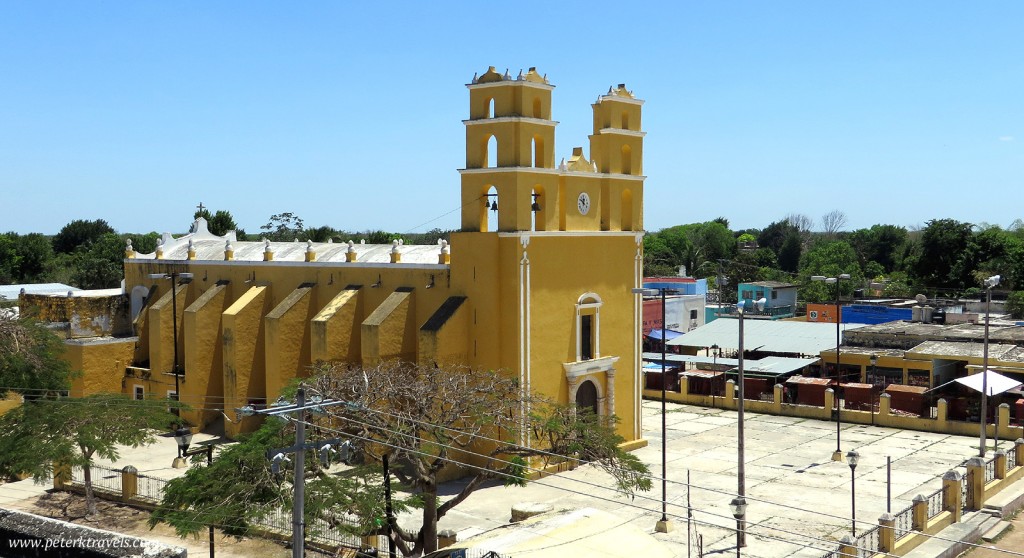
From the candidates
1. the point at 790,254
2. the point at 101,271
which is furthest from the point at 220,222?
the point at 790,254

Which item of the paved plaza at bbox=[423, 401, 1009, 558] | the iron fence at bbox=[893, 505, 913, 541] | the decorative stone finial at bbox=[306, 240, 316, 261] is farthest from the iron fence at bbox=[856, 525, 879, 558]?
the decorative stone finial at bbox=[306, 240, 316, 261]

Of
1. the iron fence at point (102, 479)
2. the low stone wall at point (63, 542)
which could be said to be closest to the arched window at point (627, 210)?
the iron fence at point (102, 479)

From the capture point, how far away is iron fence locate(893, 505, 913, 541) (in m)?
19.1

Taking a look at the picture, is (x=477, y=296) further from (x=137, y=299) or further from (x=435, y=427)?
(x=137, y=299)

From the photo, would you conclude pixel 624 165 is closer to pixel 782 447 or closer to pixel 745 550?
pixel 782 447

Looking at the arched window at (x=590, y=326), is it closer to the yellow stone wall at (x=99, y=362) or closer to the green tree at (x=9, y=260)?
the yellow stone wall at (x=99, y=362)

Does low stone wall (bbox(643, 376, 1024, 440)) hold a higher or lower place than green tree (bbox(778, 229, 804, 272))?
lower

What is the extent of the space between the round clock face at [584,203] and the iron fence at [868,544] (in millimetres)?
12113

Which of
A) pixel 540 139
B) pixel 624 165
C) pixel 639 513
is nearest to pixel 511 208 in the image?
pixel 540 139

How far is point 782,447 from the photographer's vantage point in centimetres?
2930

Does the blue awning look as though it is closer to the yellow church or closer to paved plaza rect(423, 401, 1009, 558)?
paved plaza rect(423, 401, 1009, 558)

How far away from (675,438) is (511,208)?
10.4 m

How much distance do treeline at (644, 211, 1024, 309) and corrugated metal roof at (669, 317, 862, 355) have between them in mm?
17811

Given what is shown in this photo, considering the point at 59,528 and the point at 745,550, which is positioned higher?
the point at 59,528
